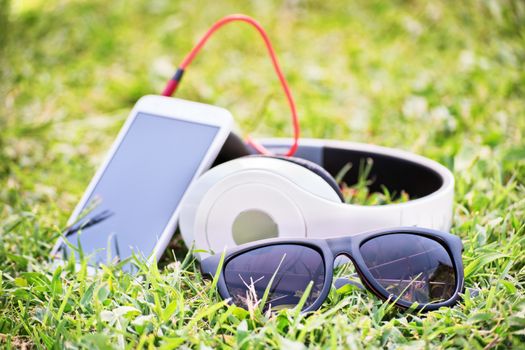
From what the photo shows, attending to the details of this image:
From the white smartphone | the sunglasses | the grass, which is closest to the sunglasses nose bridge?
the sunglasses

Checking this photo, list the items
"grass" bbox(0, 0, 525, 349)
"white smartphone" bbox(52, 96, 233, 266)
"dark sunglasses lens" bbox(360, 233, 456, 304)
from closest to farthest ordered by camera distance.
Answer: "grass" bbox(0, 0, 525, 349)
"dark sunglasses lens" bbox(360, 233, 456, 304)
"white smartphone" bbox(52, 96, 233, 266)

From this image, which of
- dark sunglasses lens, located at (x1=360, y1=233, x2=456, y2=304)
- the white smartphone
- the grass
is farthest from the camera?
the white smartphone

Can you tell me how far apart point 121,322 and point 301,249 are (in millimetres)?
429

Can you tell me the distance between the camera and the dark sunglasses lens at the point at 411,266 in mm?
1438

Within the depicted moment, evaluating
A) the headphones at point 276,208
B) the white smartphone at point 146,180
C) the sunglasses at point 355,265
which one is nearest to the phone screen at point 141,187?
the white smartphone at point 146,180

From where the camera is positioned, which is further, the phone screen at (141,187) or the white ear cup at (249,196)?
the phone screen at (141,187)

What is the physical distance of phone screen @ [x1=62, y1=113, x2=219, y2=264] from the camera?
1.68m

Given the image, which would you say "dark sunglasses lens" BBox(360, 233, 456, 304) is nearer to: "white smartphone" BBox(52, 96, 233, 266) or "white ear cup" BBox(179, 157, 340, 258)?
"white ear cup" BBox(179, 157, 340, 258)

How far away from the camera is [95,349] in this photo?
1.23m

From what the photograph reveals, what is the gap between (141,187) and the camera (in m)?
1.75

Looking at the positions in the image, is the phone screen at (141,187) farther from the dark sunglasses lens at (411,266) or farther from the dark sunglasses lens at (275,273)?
the dark sunglasses lens at (411,266)

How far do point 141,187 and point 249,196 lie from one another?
37cm

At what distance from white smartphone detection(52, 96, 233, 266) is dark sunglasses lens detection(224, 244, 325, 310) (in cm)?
28

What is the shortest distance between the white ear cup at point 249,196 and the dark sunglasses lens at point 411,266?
6.7 inches
